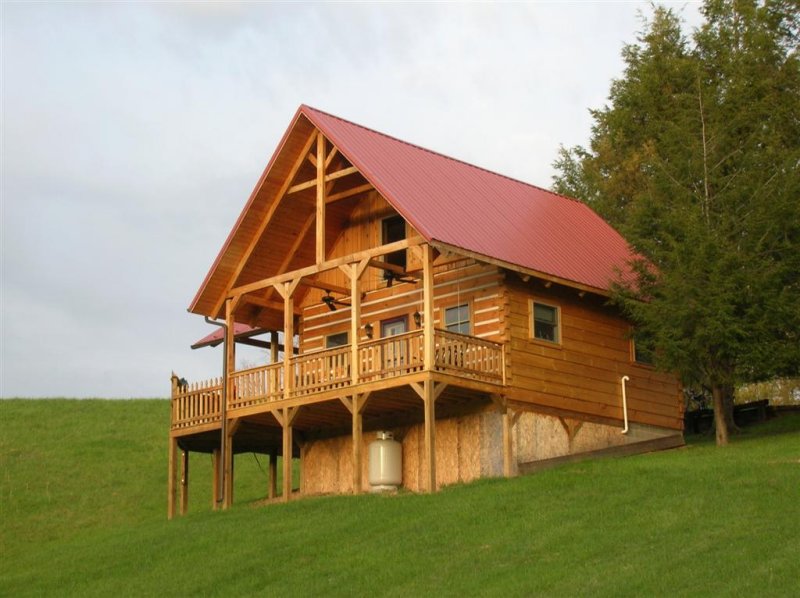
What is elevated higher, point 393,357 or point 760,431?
point 393,357

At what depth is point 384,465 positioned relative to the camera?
115 ft

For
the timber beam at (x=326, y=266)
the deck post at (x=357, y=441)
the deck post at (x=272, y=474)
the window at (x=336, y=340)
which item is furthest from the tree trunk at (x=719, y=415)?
the deck post at (x=272, y=474)

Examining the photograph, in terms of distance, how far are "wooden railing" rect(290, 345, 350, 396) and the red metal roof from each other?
12.5 feet

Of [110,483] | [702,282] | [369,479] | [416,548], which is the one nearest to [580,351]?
[702,282]

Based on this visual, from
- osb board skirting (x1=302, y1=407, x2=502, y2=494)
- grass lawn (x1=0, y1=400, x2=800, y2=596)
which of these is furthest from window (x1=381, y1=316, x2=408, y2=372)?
grass lawn (x1=0, y1=400, x2=800, y2=596)

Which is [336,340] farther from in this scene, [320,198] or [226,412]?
[320,198]

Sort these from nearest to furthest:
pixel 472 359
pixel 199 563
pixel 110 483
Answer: pixel 199 563 < pixel 472 359 < pixel 110 483

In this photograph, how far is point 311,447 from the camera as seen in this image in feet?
128

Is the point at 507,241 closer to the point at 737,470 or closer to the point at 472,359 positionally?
the point at 472,359

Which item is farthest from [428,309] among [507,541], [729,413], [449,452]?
[729,413]

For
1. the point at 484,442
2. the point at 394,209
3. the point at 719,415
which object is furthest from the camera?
the point at 394,209

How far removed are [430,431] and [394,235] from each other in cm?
735

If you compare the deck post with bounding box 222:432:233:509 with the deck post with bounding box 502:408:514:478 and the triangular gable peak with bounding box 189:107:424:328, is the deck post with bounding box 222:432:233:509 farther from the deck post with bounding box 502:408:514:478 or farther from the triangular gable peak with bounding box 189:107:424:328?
the deck post with bounding box 502:408:514:478

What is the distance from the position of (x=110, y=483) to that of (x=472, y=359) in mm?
18829
